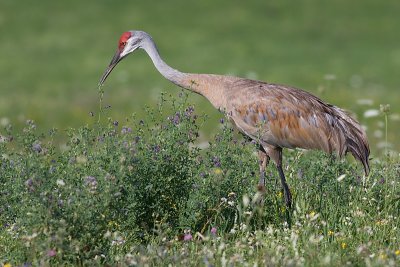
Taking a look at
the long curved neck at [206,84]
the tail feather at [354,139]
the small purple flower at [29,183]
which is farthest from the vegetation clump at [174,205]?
the long curved neck at [206,84]

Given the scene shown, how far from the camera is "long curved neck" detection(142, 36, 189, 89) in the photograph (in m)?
8.26

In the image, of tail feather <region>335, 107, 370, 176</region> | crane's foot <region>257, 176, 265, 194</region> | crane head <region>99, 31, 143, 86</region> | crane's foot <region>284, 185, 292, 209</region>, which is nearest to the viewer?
crane's foot <region>257, 176, 265, 194</region>

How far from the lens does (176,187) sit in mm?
6625

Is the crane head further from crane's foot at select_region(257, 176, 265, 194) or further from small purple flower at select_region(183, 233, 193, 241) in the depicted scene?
small purple flower at select_region(183, 233, 193, 241)

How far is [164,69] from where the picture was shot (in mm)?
8344

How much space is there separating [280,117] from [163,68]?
1.20 m

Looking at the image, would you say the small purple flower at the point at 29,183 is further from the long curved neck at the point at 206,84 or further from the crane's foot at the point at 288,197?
the long curved neck at the point at 206,84

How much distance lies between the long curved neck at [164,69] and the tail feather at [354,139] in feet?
4.84

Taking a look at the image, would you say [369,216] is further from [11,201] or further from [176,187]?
[11,201]

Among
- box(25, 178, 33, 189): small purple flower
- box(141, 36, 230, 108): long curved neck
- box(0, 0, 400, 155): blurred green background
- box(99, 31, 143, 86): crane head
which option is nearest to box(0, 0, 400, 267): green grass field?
box(25, 178, 33, 189): small purple flower

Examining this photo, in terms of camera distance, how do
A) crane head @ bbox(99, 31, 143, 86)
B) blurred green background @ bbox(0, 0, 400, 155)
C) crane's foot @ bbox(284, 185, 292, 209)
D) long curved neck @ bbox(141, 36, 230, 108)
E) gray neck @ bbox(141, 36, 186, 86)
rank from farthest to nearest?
blurred green background @ bbox(0, 0, 400, 155) → crane head @ bbox(99, 31, 143, 86) → gray neck @ bbox(141, 36, 186, 86) → long curved neck @ bbox(141, 36, 230, 108) → crane's foot @ bbox(284, 185, 292, 209)

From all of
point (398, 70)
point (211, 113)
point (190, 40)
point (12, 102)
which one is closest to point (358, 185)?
point (211, 113)

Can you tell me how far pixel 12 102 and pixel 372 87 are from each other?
7.67m

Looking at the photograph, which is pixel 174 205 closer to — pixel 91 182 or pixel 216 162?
pixel 216 162
